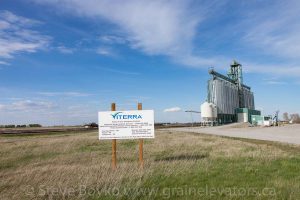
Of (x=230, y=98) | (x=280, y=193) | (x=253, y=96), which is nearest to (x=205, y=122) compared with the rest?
(x=230, y=98)

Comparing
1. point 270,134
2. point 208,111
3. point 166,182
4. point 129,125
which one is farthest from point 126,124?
point 208,111

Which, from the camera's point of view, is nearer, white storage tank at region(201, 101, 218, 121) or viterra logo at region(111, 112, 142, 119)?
viterra logo at region(111, 112, 142, 119)

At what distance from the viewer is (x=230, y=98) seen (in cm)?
9219

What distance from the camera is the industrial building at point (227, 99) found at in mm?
82000

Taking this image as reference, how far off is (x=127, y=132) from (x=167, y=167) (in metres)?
2.60

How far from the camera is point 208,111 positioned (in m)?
80.3

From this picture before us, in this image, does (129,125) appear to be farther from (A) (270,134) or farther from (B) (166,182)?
(A) (270,134)

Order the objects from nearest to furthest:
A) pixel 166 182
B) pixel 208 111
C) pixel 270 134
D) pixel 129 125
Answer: pixel 166 182 → pixel 129 125 → pixel 270 134 → pixel 208 111

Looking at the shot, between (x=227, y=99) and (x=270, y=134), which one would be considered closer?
(x=270, y=134)

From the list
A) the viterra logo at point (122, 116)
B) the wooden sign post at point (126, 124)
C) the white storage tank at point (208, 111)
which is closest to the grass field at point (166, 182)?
the wooden sign post at point (126, 124)

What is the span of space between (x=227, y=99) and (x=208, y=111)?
1209 centimetres

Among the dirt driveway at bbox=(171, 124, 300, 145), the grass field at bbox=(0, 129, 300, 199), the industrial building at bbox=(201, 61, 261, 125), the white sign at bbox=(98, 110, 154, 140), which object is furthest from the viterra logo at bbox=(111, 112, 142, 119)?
the industrial building at bbox=(201, 61, 261, 125)

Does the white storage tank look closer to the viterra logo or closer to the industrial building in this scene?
the industrial building

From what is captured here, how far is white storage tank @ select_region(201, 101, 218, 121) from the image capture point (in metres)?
80.3
